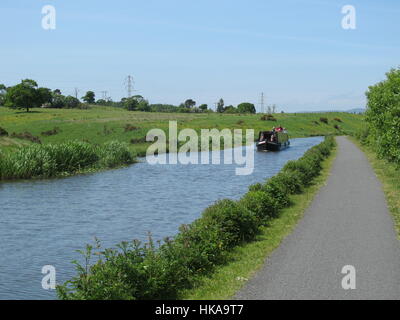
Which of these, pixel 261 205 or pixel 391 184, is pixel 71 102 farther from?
pixel 261 205

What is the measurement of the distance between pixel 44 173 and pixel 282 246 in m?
26.6

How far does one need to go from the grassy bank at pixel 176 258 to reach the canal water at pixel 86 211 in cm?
186

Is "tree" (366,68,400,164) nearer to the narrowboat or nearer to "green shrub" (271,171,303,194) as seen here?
"green shrub" (271,171,303,194)

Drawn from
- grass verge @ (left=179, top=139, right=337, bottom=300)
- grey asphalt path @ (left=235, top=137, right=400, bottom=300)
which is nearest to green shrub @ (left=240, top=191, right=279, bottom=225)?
grass verge @ (left=179, top=139, right=337, bottom=300)

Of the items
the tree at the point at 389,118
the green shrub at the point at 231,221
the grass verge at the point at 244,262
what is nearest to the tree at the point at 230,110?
the tree at the point at 389,118

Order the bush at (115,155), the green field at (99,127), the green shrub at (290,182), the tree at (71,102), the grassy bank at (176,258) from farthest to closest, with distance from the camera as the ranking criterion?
the tree at (71,102) < the green field at (99,127) < the bush at (115,155) < the green shrub at (290,182) < the grassy bank at (176,258)

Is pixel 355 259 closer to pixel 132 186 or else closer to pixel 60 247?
pixel 60 247

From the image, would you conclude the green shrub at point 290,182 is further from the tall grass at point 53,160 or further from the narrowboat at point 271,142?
the narrowboat at point 271,142

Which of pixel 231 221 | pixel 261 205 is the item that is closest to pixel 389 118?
pixel 261 205

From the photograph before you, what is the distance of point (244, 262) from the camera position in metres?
Result: 12.5

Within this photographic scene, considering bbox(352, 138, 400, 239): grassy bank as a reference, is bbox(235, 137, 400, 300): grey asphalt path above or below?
below

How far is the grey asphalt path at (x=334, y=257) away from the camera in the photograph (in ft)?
32.4

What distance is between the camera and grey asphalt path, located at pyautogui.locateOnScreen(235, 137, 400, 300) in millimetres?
9891

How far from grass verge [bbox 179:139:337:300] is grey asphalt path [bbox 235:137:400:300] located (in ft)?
0.92
